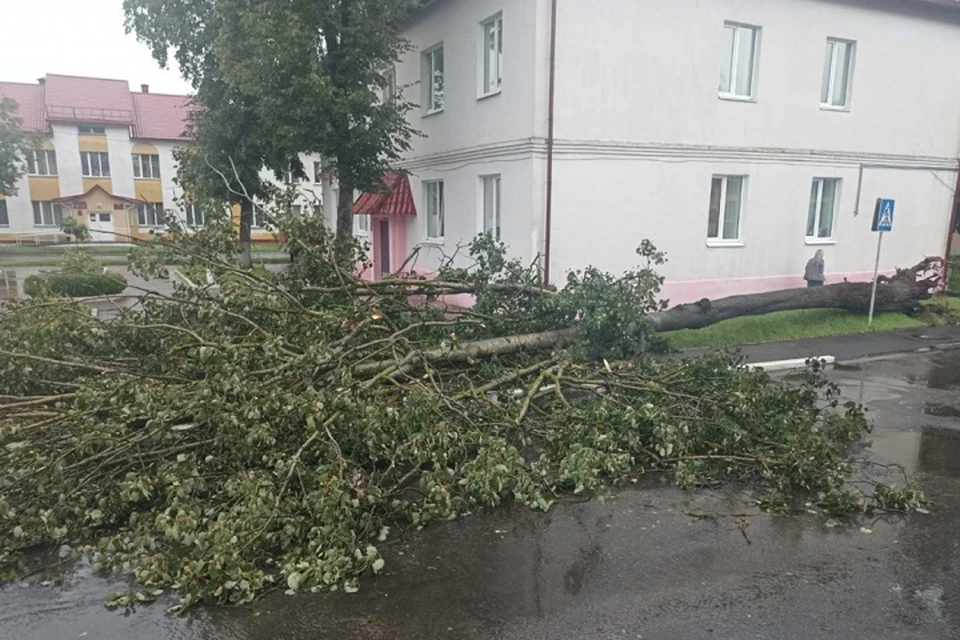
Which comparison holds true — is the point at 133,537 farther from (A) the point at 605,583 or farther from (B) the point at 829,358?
(B) the point at 829,358

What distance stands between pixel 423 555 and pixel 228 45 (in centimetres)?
1053

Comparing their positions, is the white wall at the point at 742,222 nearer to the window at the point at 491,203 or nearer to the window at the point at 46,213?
the window at the point at 491,203

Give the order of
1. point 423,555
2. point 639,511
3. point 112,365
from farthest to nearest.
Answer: point 112,365 < point 639,511 < point 423,555

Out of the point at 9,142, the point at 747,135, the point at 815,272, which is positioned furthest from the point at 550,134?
the point at 9,142

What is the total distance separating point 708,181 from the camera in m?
13.3

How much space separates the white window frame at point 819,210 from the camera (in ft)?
48.5

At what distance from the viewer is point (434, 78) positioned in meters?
15.5

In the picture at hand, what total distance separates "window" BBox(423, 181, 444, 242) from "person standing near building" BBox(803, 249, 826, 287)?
802cm

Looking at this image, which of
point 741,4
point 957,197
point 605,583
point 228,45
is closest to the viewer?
point 605,583

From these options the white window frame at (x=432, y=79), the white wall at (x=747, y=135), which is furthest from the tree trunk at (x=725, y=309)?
the white window frame at (x=432, y=79)

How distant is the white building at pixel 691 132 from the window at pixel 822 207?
45 mm

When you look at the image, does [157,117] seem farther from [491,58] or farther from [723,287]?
[723,287]

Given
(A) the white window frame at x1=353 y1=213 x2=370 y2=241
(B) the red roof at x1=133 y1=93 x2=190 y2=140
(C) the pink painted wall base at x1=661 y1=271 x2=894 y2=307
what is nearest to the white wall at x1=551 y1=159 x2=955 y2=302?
(C) the pink painted wall base at x1=661 y1=271 x2=894 y2=307

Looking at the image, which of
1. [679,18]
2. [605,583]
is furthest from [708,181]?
[605,583]
